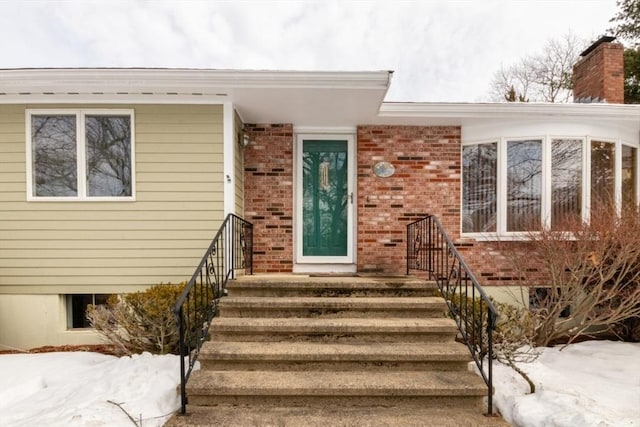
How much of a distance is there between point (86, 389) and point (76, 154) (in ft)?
9.86

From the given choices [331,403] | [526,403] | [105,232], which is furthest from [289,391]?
[105,232]

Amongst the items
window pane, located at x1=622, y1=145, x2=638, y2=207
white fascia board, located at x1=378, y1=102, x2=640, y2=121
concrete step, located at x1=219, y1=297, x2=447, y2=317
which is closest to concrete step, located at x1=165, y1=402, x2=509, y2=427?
concrete step, located at x1=219, y1=297, x2=447, y2=317

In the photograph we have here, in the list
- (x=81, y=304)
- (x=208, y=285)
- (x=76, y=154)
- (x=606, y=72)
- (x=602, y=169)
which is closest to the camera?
(x=208, y=285)

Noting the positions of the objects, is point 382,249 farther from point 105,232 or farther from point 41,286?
point 41,286

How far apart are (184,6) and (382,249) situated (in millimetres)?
7841

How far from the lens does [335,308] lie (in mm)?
3545

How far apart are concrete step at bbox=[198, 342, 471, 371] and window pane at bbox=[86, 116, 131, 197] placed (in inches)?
108

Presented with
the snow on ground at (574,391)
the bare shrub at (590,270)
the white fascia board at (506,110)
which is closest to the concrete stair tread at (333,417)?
the snow on ground at (574,391)

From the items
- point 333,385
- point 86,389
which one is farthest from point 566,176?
point 86,389

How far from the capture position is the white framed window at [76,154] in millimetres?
4355

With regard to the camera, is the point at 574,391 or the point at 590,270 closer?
the point at 574,391

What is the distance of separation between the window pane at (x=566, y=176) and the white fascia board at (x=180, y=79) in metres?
3.23

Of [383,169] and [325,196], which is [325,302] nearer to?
[325,196]

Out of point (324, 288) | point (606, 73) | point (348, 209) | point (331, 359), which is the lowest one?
point (331, 359)
